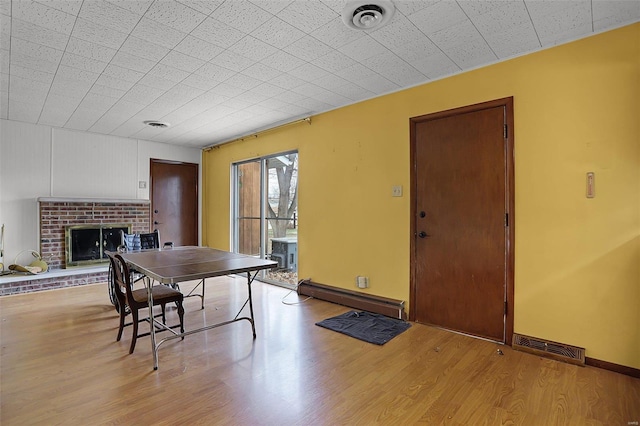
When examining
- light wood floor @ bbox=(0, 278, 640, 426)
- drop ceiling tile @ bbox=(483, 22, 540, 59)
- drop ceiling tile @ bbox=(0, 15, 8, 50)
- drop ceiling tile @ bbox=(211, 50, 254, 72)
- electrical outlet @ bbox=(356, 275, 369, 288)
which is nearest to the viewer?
light wood floor @ bbox=(0, 278, 640, 426)

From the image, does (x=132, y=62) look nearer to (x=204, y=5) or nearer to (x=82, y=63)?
(x=82, y=63)

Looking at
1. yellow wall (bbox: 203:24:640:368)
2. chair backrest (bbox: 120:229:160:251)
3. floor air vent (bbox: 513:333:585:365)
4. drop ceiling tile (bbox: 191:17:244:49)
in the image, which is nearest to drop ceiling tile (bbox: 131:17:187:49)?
drop ceiling tile (bbox: 191:17:244:49)

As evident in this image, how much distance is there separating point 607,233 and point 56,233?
6.91m

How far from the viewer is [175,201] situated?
6574mm

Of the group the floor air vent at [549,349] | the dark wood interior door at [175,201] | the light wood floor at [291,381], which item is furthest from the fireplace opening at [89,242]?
the floor air vent at [549,349]

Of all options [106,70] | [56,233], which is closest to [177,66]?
[106,70]

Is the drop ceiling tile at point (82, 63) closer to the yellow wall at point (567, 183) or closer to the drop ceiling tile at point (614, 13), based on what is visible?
the yellow wall at point (567, 183)

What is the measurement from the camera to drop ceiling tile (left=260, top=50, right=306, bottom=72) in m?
2.76

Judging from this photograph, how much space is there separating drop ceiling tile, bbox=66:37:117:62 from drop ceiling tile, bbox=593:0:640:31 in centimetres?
362

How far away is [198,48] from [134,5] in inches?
23.1

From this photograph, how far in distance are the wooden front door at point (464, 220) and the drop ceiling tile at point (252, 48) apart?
1.68 m

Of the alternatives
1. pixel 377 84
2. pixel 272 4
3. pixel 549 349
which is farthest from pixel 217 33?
pixel 549 349

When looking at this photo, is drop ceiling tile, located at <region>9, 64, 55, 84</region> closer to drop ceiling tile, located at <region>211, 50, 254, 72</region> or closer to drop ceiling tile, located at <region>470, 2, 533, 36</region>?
drop ceiling tile, located at <region>211, 50, 254, 72</region>

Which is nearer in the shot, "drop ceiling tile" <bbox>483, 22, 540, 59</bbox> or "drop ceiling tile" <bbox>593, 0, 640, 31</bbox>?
"drop ceiling tile" <bbox>593, 0, 640, 31</bbox>
